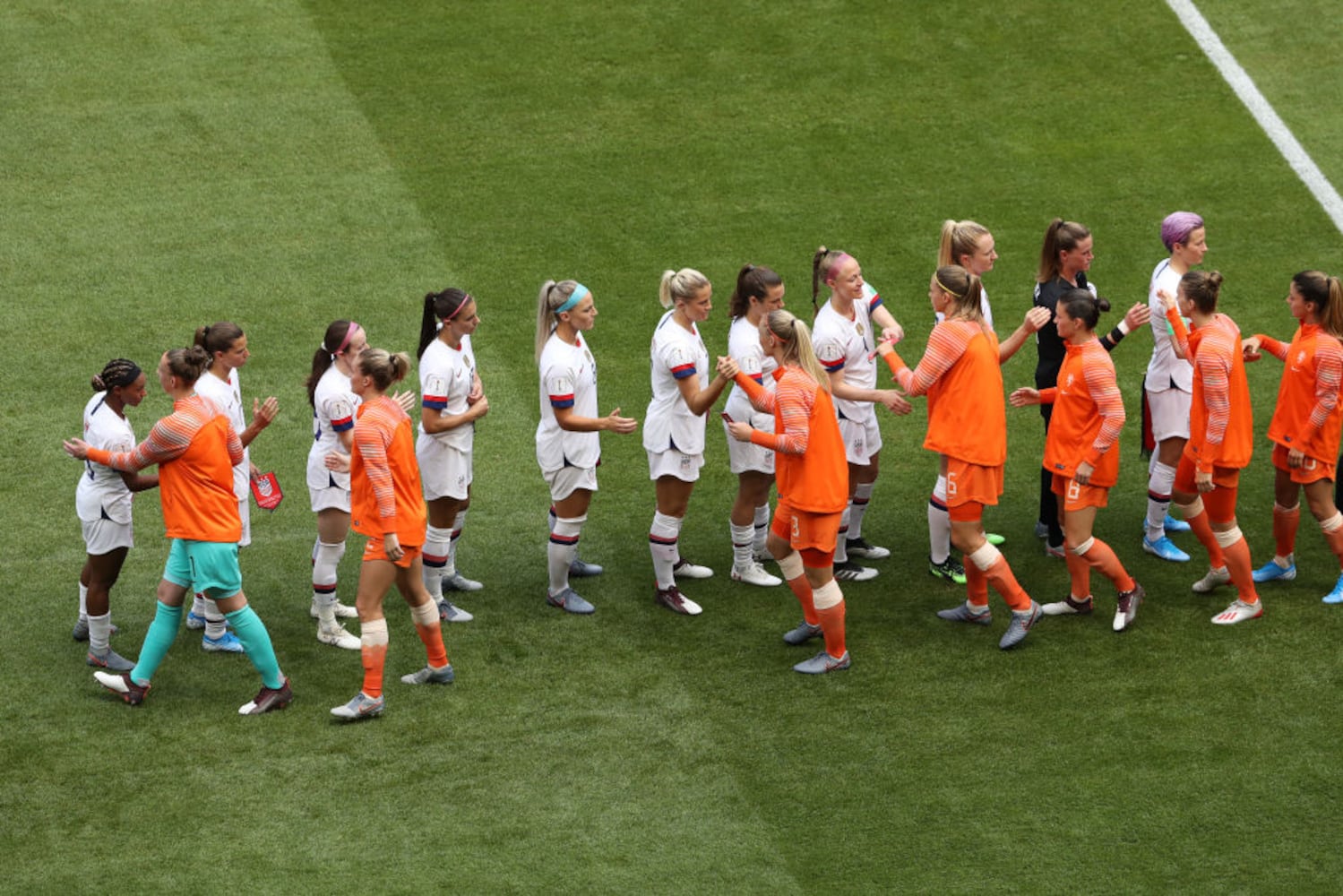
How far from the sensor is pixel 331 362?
30.8ft

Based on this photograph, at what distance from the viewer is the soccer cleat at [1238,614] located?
9.57 m

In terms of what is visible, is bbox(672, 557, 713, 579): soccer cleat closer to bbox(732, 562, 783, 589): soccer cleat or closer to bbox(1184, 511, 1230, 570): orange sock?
bbox(732, 562, 783, 589): soccer cleat

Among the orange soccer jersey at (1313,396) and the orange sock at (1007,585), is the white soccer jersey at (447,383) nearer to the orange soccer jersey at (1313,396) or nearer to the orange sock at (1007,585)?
the orange sock at (1007,585)

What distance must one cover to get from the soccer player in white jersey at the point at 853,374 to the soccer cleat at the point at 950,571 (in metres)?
0.38

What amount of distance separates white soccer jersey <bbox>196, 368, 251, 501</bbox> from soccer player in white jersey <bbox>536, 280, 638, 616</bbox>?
1.69m

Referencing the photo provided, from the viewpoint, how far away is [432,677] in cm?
916

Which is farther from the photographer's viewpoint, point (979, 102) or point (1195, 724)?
point (979, 102)

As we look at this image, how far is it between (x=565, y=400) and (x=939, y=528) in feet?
7.96

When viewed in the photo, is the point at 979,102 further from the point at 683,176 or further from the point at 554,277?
the point at 554,277

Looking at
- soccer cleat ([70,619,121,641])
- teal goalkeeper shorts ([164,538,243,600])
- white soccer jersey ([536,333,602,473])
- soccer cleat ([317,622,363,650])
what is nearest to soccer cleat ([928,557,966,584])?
white soccer jersey ([536,333,602,473])

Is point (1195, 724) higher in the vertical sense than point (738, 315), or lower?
lower

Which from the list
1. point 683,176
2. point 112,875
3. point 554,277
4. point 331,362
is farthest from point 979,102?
point 112,875

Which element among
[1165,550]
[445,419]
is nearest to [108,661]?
[445,419]

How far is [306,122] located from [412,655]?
7.29m
